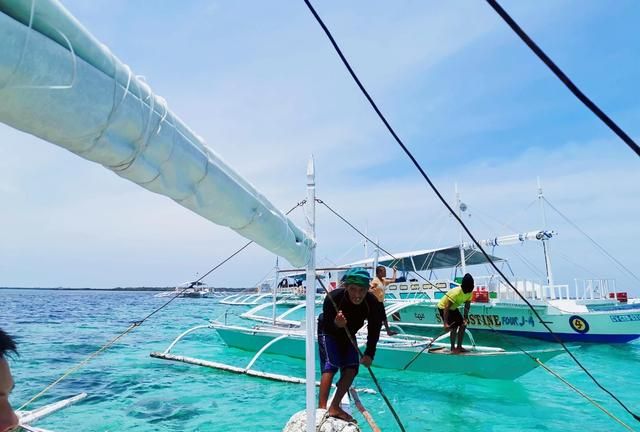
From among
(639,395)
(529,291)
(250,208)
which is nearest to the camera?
(250,208)

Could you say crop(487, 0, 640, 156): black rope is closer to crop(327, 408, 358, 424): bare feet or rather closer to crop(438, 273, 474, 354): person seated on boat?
crop(327, 408, 358, 424): bare feet

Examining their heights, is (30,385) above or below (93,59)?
below

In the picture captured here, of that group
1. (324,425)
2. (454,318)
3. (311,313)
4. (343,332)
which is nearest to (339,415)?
(324,425)

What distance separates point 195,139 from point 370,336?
2.90 metres

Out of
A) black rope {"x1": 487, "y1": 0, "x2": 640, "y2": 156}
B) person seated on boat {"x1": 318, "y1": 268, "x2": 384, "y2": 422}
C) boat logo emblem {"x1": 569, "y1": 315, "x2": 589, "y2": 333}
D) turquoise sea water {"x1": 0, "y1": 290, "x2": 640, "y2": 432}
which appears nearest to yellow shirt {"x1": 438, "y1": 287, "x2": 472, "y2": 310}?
turquoise sea water {"x1": 0, "y1": 290, "x2": 640, "y2": 432}

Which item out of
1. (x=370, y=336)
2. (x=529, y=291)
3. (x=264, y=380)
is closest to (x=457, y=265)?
(x=529, y=291)

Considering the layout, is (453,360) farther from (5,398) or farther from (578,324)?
(578,324)

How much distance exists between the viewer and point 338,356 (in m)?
4.25

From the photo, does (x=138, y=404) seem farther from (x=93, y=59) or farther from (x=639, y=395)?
(x=639, y=395)

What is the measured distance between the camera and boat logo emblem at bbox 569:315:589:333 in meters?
16.5

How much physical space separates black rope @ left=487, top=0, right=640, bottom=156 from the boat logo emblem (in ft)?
57.6

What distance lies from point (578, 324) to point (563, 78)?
17.9m

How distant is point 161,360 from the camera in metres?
12.6

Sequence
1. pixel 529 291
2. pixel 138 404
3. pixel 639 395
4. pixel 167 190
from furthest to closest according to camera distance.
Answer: pixel 529 291
pixel 639 395
pixel 138 404
pixel 167 190
